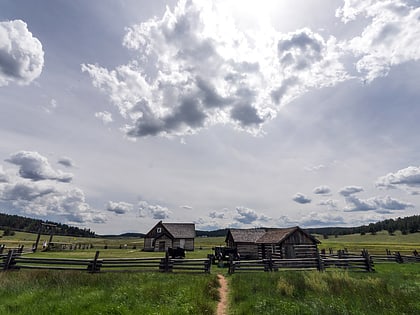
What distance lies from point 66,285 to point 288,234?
83.7ft

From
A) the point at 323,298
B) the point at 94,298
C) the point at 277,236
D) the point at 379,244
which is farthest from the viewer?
the point at 379,244

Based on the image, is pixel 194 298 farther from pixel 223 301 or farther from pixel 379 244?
pixel 379 244

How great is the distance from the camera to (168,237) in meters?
55.2

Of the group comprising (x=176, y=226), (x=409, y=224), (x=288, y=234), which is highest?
(x=409, y=224)

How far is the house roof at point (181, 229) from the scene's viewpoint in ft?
188

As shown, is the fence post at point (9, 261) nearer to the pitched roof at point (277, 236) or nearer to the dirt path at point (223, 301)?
the dirt path at point (223, 301)

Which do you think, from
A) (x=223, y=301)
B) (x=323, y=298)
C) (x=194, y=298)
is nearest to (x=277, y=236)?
(x=223, y=301)

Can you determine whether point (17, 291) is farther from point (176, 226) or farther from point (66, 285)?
point (176, 226)

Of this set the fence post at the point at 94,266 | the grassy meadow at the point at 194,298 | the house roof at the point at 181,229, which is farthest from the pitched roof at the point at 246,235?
the grassy meadow at the point at 194,298

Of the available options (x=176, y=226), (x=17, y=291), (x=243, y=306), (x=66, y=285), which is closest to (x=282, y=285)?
(x=243, y=306)

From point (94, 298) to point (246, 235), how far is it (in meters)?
31.5

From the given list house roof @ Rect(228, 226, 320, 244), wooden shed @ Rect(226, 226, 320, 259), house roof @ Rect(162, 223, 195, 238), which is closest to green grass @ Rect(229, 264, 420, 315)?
wooden shed @ Rect(226, 226, 320, 259)

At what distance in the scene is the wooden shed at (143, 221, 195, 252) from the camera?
54875 millimetres

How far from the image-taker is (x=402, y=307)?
30.1 ft
